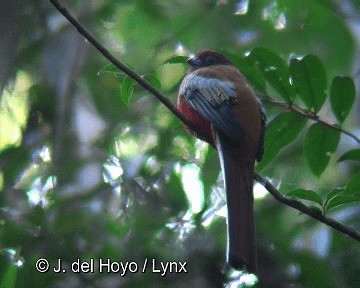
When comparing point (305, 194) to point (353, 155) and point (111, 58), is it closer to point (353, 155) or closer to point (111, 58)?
point (353, 155)

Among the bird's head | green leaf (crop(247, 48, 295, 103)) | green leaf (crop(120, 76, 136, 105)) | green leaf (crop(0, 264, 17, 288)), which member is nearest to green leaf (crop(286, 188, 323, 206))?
green leaf (crop(247, 48, 295, 103))

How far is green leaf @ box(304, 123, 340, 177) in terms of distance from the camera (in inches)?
129

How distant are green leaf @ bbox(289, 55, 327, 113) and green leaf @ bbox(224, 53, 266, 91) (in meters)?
0.22

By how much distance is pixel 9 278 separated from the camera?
3.09 meters

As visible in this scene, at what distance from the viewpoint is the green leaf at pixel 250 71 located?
3.52 meters

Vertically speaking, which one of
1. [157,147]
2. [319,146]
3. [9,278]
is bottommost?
[9,278]

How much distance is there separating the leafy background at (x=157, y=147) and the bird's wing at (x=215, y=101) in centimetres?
14

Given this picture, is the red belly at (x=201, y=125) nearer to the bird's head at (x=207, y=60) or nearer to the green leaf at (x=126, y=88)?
the green leaf at (x=126, y=88)

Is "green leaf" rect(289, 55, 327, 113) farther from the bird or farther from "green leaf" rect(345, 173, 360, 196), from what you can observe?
"green leaf" rect(345, 173, 360, 196)

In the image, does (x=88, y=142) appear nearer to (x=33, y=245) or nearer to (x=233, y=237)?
(x=33, y=245)

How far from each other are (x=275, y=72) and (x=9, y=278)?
4.48 feet

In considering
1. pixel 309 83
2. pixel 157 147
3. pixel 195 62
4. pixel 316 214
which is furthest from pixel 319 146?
pixel 157 147

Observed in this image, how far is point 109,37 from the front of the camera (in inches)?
260

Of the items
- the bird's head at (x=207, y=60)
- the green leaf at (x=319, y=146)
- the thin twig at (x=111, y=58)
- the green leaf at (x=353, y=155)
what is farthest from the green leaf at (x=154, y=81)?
the bird's head at (x=207, y=60)
